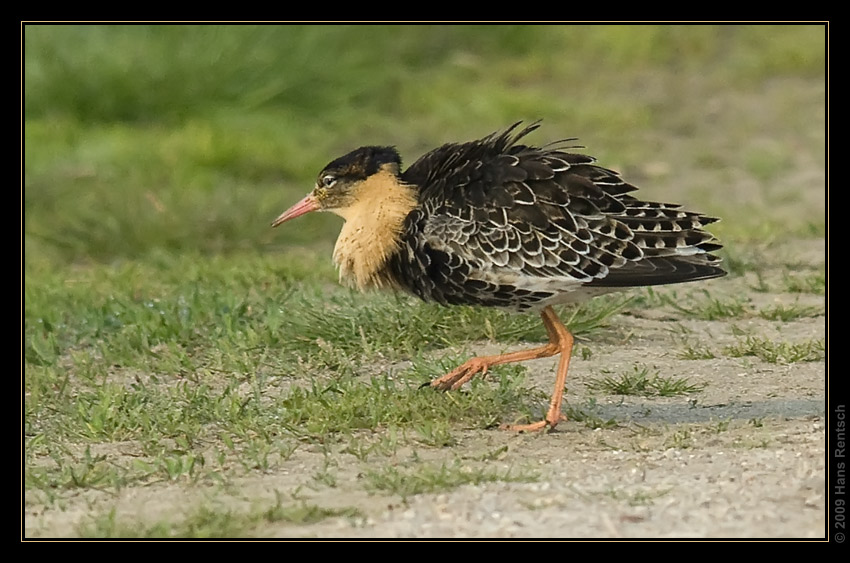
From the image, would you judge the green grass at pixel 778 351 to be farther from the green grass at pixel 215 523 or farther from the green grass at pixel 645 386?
the green grass at pixel 215 523

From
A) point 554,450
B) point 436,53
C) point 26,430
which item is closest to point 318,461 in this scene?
point 554,450

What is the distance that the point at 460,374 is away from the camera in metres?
6.94

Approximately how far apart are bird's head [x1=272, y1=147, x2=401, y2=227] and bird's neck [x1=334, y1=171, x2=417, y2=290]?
0.02 meters

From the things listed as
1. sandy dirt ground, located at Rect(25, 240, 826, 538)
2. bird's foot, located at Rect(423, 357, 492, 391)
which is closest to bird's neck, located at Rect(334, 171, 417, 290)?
bird's foot, located at Rect(423, 357, 492, 391)

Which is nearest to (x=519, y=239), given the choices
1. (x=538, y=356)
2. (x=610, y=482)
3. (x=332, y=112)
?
(x=538, y=356)

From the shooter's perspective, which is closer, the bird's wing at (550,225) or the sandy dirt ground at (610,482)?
the sandy dirt ground at (610,482)

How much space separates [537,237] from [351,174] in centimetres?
120

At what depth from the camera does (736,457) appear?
601 cm

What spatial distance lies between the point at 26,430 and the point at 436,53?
10.4 meters

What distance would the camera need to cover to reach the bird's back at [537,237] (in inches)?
264

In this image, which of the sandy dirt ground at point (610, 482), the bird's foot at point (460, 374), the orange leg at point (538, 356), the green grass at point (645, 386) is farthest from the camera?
the green grass at point (645, 386)

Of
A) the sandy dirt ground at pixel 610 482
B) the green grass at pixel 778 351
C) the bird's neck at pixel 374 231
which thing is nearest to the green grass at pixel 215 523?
the sandy dirt ground at pixel 610 482

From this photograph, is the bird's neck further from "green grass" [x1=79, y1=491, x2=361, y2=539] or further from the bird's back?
"green grass" [x1=79, y1=491, x2=361, y2=539]
